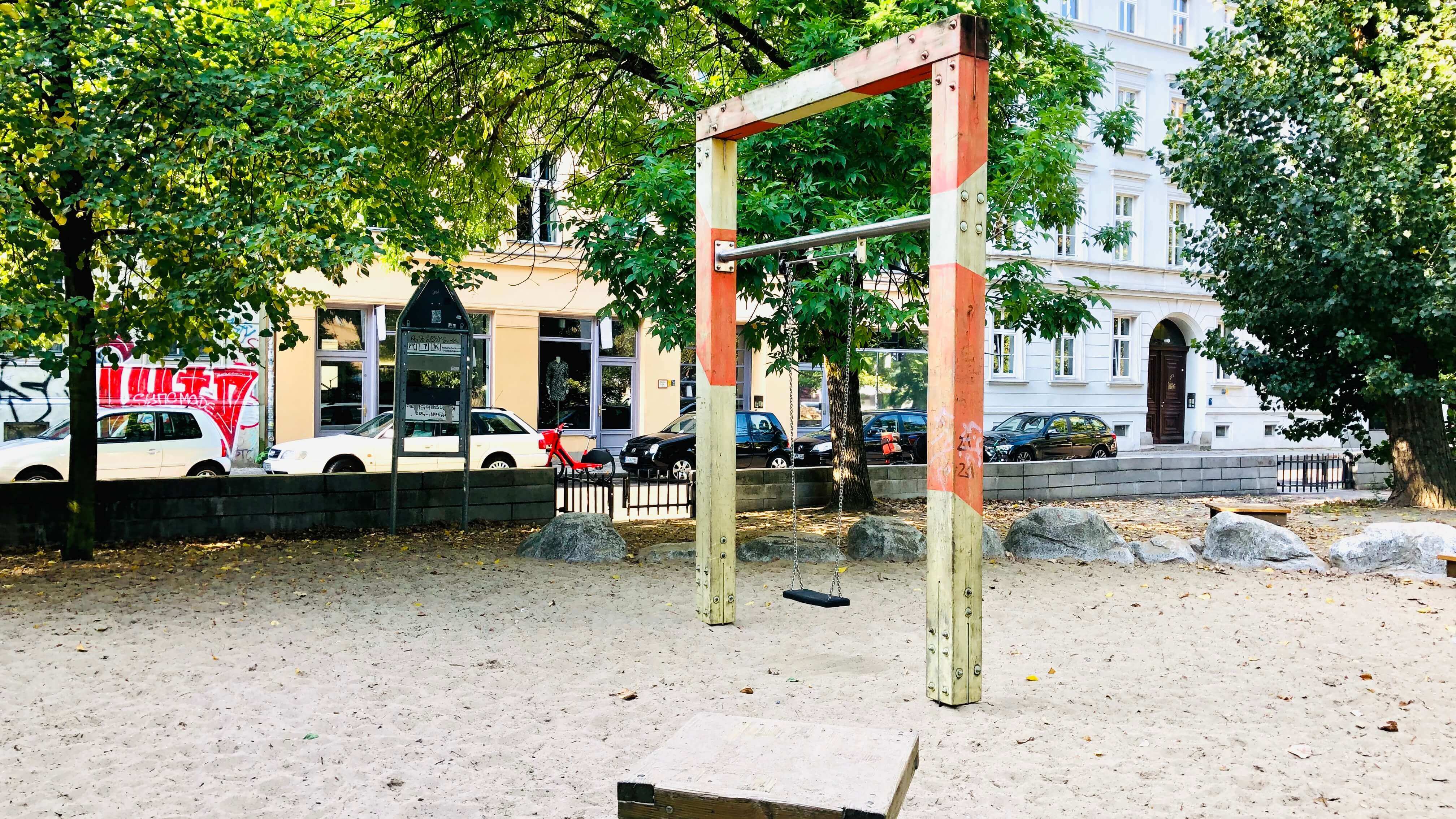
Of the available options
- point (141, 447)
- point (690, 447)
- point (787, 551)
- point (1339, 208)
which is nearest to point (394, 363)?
point (690, 447)

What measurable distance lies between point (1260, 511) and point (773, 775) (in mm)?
11069

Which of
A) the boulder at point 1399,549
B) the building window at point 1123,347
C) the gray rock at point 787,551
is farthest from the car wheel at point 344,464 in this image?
the building window at point 1123,347

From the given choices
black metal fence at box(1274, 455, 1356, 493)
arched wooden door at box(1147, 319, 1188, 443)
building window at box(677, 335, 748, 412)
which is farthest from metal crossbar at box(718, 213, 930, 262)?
arched wooden door at box(1147, 319, 1188, 443)

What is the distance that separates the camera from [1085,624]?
7.96m

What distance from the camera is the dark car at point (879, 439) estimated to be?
23.2 m

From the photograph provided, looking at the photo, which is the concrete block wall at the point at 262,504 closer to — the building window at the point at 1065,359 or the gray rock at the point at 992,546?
the gray rock at the point at 992,546

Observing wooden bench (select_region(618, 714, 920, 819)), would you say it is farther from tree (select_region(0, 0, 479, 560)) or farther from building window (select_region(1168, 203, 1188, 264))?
building window (select_region(1168, 203, 1188, 264))

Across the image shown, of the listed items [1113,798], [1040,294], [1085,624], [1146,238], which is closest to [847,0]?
[1040,294]

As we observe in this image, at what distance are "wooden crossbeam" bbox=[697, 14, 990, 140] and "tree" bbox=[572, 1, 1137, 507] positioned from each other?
1.42m

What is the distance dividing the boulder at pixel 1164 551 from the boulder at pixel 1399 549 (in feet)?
4.28

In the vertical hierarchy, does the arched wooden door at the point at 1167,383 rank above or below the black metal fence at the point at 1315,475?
above

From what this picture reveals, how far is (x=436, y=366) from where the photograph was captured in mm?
13273

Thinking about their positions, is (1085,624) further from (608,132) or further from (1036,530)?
(608,132)

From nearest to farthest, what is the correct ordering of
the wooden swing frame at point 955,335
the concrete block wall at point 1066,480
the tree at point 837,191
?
the wooden swing frame at point 955,335, the tree at point 837,191, the concrete block wall at point 1066,480
